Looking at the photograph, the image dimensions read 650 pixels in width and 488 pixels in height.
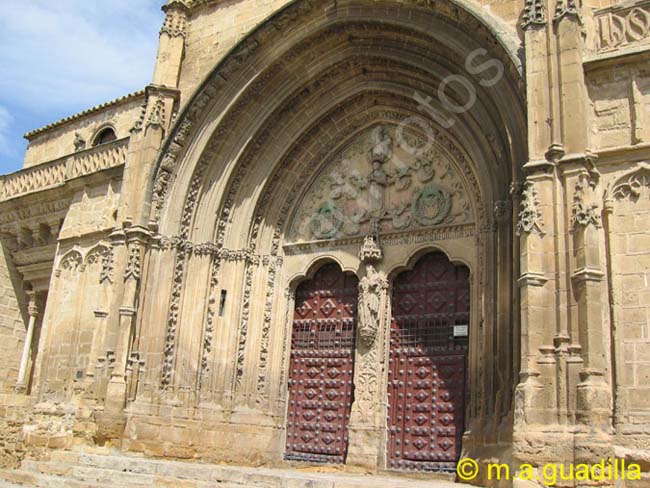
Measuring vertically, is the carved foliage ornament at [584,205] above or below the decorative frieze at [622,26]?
below

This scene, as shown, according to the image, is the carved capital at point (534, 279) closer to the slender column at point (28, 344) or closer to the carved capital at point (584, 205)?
the carved capital at point (584, 205)

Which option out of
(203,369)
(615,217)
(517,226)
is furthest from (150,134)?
(615,217)

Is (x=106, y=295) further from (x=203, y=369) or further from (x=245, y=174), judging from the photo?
Result: (x=245, y=174)

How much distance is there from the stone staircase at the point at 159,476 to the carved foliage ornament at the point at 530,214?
3008mm

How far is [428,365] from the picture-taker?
1113 centimetres

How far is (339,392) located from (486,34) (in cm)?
585

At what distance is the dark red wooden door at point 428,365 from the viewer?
1066cm

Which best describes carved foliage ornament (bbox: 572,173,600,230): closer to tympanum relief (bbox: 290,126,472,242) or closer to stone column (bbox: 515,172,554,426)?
stone column (bbox: 515,172,554,426)

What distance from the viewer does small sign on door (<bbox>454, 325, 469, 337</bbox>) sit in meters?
10.9

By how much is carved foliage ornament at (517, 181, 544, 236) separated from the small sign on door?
9.32ft

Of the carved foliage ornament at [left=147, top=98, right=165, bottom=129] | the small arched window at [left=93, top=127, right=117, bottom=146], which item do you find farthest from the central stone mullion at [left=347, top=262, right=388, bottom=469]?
the small arched window at [left=93, top=127, right=117, bottom=146]

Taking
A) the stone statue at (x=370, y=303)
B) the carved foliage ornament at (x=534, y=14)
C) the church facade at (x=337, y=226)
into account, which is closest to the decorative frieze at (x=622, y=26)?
the church facade at (x=337, y=226)

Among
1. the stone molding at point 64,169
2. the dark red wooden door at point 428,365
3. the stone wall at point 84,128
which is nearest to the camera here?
the dark red wooden door at point 428,365

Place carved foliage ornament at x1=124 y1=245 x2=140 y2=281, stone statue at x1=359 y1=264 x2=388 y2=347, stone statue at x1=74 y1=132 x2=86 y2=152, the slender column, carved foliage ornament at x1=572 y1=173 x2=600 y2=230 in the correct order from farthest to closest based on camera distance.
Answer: stone statue at x1=74 y1=132 x2=86 y2=152
the slender column
carved foliage ornament at x1=124 y1=245 x2=140 y2=281
stone statue at x1=359 y1=264 x2=388 y2=347
carved foliage ornament at x1=572 y1=173 x2=600 y2=230
